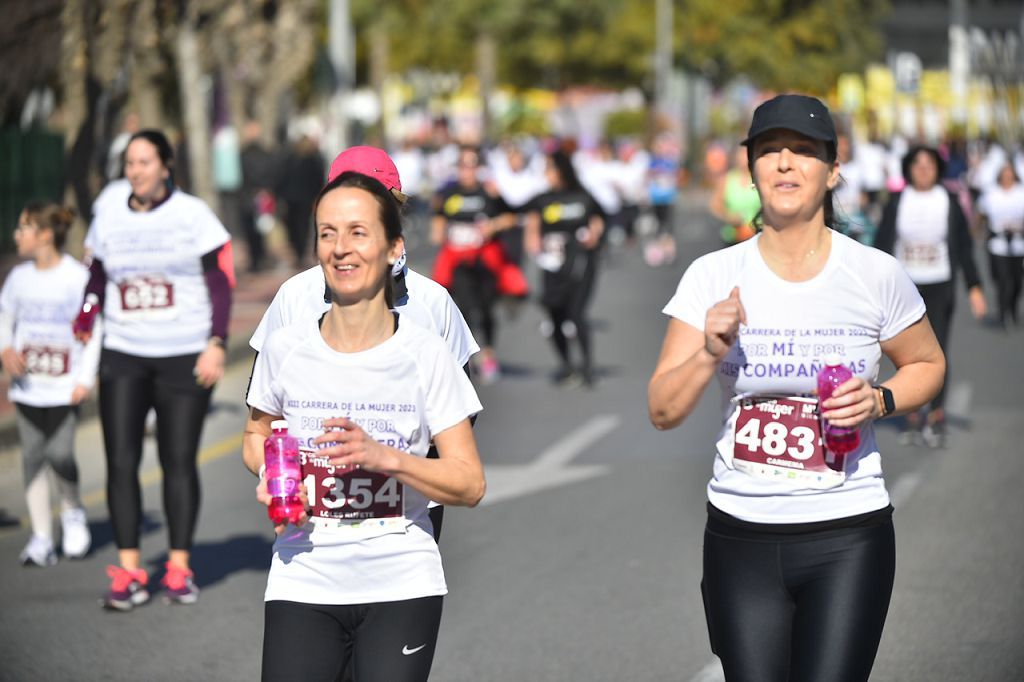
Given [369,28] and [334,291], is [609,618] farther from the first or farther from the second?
[369,28]

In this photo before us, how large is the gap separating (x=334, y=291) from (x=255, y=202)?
2128cm

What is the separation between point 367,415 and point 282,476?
0.25 meters

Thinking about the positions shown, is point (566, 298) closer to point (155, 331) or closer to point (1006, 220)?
point (1006, 220)

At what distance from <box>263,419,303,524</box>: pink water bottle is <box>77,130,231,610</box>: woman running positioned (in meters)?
3.32

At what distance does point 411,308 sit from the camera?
4656 millimetres

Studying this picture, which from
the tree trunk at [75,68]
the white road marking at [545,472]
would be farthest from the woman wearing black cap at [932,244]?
the tree trunk at [75,68]

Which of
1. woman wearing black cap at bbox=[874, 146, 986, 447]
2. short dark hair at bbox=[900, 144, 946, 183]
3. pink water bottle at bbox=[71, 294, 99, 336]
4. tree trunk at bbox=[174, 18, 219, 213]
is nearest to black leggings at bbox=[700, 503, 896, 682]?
pink water bottle at bbox=[71, 294, 99, 336]

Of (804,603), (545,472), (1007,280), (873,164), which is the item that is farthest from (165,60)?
(804,603)

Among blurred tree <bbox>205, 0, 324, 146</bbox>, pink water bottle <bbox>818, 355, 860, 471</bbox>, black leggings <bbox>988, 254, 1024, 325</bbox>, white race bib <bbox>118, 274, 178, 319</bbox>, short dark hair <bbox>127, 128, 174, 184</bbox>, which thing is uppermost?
blurred tree <bbox>205, 0, 324, 146</bbox>

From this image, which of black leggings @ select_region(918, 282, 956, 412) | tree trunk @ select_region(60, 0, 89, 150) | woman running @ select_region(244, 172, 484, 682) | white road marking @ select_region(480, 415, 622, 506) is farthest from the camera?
tree trunk @ select_region(60, 0, 89, 150)

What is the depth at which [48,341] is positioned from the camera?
8.19 meters

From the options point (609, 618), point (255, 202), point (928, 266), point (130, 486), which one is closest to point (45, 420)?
point (130, 486)

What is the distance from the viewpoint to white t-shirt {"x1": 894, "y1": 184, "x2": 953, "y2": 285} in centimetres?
1134

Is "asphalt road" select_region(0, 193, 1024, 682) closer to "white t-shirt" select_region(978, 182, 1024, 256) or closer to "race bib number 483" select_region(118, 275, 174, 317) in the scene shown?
"race bib number 483" select_region(118, 275, 174, 317)
